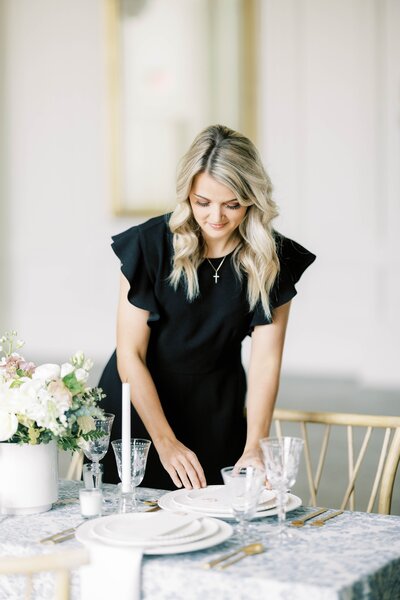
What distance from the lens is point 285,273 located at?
2623mm

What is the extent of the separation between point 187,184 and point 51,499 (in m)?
0.91

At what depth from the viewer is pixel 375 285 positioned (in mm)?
7148

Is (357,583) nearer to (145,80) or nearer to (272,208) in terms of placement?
(272,208)

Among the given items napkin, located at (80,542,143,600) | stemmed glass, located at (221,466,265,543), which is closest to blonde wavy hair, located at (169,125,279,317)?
stemmed glass, located at (221,466,265,543)

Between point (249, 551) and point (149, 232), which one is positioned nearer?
point (249, 551)

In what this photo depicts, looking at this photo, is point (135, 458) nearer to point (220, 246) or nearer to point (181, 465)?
point (181, 465)

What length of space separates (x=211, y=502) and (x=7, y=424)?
0.48 meters

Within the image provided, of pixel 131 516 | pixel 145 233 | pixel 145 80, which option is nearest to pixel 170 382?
pixel 145 233

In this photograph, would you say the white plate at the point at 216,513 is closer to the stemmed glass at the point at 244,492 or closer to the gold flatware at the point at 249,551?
the stemmed glass at the point at 244,492

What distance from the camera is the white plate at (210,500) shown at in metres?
1.96

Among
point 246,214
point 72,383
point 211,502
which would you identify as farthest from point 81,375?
point 246,214

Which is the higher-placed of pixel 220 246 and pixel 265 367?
pixel 220 246

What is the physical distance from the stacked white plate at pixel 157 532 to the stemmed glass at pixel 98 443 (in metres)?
0.21

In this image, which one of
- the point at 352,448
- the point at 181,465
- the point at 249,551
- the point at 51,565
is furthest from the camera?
the point at 352,448
